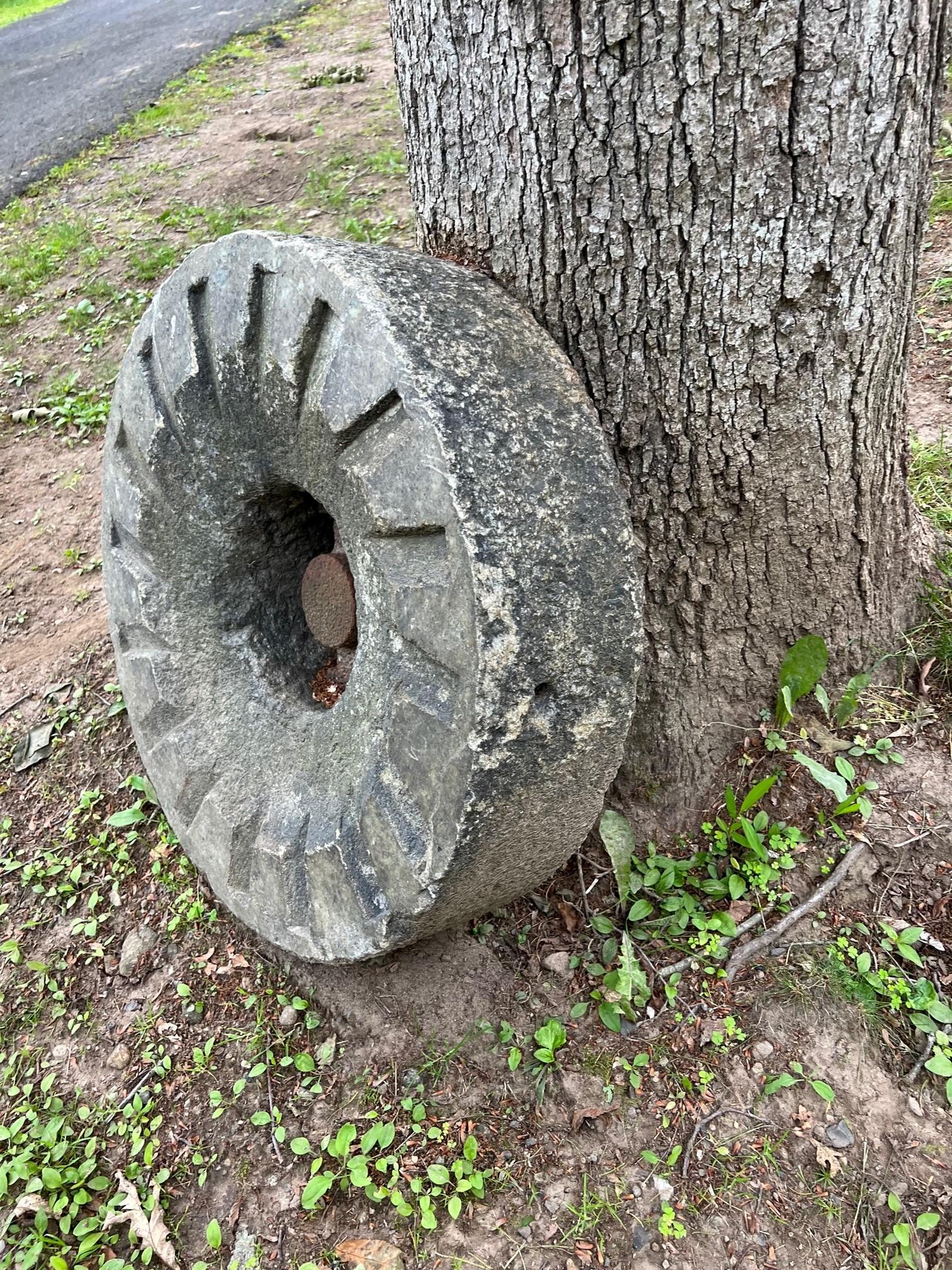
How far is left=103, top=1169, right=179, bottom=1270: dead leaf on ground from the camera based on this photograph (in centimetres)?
171

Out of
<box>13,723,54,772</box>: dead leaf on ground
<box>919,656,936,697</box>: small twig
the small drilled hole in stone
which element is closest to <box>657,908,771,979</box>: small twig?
<box>919,656,936,697</box>: small twig

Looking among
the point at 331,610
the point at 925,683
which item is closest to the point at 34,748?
the point at 331,610

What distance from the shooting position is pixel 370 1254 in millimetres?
1607

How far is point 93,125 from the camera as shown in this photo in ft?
23.7

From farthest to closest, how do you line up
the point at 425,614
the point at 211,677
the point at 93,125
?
1. the point at 93,125
2. the point at 211,677
3. the point at 425,614

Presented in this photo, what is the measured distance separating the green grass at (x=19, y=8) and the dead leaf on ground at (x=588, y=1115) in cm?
1608

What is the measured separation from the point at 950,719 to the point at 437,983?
1255 mm

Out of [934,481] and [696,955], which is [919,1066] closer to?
[696,955]

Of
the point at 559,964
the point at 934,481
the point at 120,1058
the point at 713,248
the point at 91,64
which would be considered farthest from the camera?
the point at 91,64

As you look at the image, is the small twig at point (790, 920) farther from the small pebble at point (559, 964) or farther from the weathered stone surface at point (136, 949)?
the weathered stone surface at point (136, 949)

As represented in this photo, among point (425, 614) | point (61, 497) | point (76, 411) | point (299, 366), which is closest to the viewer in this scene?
point (425, 614)

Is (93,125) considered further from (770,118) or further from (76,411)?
(770,118)

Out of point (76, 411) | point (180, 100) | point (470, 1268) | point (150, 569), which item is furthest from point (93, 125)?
point (470, 1268)

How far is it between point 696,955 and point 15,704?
2.23m
